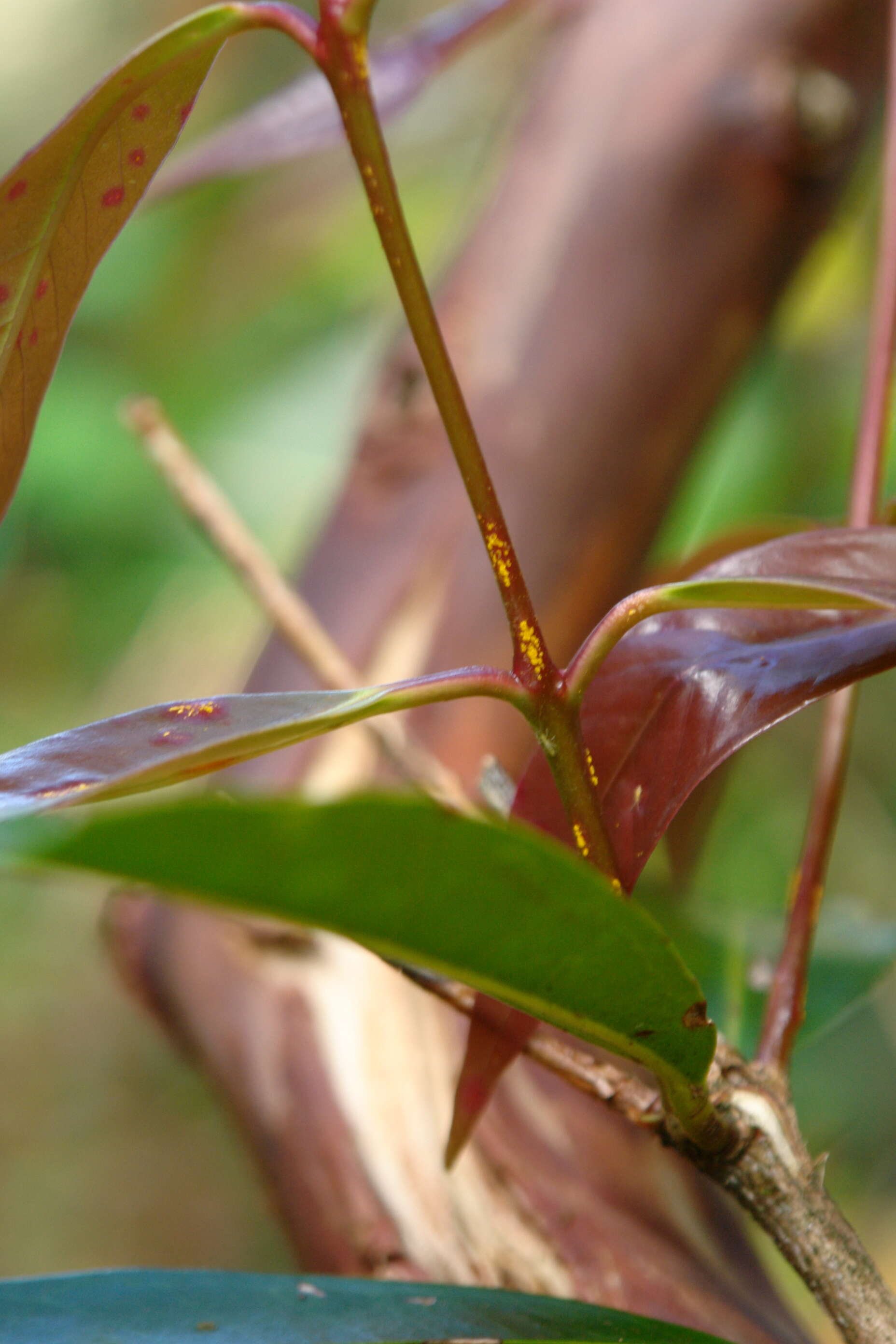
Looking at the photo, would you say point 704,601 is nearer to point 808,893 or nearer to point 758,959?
point 808,893

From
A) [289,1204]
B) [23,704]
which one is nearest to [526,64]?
[289,1204]

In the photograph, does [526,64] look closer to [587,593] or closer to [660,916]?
[587,593]

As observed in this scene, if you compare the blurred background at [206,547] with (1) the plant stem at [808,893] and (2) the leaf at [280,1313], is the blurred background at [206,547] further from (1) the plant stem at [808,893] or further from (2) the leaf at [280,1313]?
(2) the leaf at [280,1313]

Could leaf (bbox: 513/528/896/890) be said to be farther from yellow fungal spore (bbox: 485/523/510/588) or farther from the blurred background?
the blurred background


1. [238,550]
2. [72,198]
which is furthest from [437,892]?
[238,550]

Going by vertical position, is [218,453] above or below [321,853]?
above

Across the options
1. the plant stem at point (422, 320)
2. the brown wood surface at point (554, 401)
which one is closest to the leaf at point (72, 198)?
the plant stem at point (422, 320)
